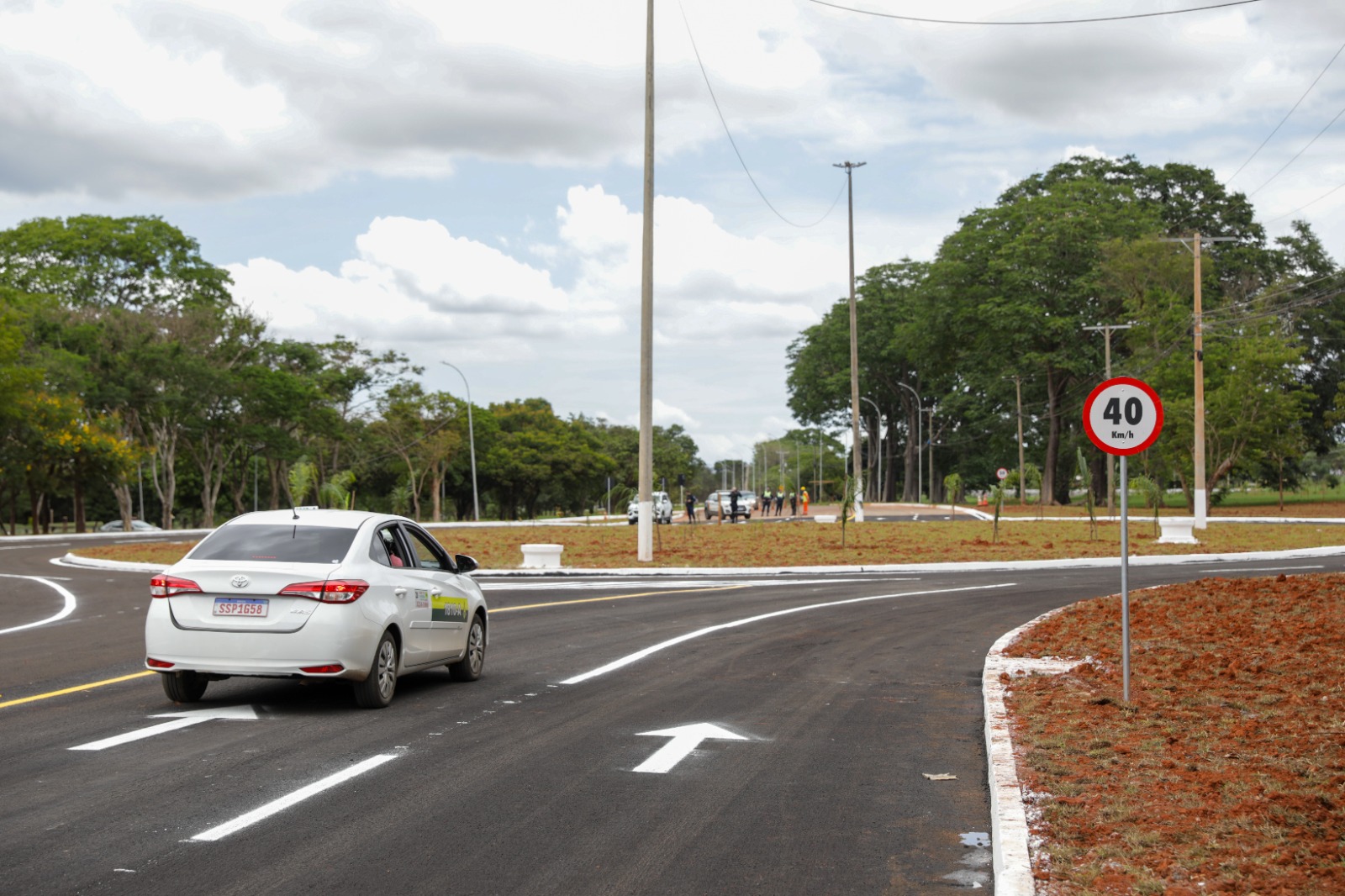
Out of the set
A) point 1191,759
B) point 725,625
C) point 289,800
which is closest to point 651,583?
point 725,625

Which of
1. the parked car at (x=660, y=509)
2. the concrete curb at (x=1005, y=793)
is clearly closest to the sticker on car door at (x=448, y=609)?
the concrete curb at (x=1005, y=793)

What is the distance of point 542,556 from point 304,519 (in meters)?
17.6

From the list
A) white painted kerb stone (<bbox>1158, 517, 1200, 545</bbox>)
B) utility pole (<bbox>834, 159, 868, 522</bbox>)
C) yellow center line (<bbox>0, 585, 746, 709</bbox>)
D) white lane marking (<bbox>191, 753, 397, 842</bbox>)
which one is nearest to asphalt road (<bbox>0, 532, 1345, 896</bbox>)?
white lane marking (<bbox>191, 753, 397, 842</bbox>)

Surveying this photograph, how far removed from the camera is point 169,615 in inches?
373

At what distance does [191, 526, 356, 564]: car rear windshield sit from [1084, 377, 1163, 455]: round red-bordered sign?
5.75 meters

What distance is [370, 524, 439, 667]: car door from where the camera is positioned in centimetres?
1018

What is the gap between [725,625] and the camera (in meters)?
16.5

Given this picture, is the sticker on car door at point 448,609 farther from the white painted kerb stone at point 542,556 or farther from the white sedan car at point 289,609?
the white painted kerb stone at point 542,556

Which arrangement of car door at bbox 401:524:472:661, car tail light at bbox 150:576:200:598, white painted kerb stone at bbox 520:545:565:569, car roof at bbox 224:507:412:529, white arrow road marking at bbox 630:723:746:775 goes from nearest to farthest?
1. white arrow road marking at bbox 630:723:746:775
2. car tail light at bbox 150:576:200:598
3. car roof at bbox 224:507:412:529
4. car door at bbox 401:524:472:661
5. white painted kerb stone at bbox 520:545:565:569

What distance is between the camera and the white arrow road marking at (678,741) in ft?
25.8

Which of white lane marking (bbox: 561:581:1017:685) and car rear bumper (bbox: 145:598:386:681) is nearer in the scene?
car rear bumper (bbox: 145:598:386:681)

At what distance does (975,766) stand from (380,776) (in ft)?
11.8

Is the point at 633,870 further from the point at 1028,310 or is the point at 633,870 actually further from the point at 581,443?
the point at 581,443

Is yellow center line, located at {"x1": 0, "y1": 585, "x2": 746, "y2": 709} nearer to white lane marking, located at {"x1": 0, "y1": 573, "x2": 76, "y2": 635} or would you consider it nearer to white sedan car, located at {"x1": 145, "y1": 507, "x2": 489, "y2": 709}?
white sedan car, located at {"x1": 145, "y1": 507, "x2": 489, "y2": 709}
